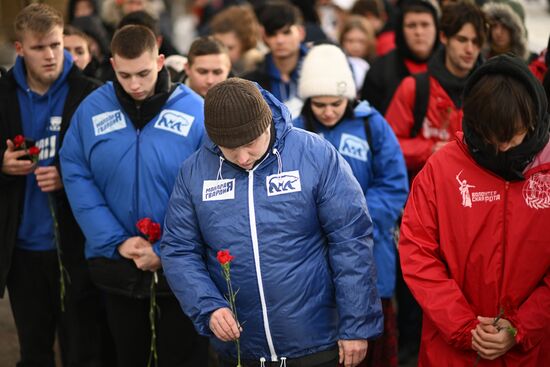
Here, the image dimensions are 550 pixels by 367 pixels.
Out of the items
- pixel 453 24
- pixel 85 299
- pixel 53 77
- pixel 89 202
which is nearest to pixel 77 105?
pixel 53 77

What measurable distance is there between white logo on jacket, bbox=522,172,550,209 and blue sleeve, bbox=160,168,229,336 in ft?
4.64

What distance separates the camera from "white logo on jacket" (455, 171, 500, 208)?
12.0ft

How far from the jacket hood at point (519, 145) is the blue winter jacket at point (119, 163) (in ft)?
5.89

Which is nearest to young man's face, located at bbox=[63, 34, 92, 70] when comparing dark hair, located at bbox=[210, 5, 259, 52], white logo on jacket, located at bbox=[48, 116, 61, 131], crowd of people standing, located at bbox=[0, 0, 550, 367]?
crowd of people standing, located at bbox=[0, 0, 550, 367]

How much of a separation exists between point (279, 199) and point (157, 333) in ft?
5.02

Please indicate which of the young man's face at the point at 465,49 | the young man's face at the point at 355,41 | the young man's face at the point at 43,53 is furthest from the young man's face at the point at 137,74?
the young man's face at the point at 355,41

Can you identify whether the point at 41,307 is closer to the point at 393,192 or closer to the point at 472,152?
the point at 393,192

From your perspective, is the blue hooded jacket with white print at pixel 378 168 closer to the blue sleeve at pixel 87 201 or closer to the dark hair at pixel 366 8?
the blue sleeve at pixel 87 201

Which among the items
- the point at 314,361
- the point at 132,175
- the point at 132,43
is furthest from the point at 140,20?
the point at 314,361

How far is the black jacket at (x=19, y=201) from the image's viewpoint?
533 cm

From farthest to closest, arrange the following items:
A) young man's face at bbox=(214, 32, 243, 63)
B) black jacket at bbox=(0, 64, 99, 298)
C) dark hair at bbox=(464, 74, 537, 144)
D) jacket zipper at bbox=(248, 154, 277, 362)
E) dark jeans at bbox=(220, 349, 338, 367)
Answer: young man's face at bbox=(214, 32, 243, 63) → black jacket at bbox=(0, 64, 99, 298) → dark jeans at bbox=(220, 349, 338, 367) → jacket zipper at bbox=(248, 154, 277, 362) → dark hair at bbox=(464, 74, 537, 144)

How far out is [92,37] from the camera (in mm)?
8039

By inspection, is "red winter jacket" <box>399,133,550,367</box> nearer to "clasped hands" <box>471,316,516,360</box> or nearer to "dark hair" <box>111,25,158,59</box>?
"clasped hands" <box>471,316,516,360</box>

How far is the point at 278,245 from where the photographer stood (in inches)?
153
